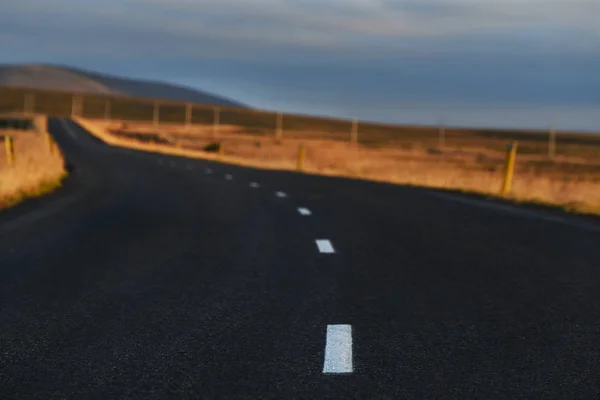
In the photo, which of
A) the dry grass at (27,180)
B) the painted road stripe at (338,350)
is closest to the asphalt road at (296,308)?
the painted road stripe at (338,350)

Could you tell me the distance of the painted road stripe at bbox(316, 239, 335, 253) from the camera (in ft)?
36.6

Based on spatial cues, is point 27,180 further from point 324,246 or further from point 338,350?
point 338,350

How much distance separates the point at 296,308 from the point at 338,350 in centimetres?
146

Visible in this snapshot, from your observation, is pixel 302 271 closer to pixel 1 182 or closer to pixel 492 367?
pixel 492 367

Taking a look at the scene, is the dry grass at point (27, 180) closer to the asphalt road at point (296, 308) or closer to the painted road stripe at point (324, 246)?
the asphalt road at point (296, 308)

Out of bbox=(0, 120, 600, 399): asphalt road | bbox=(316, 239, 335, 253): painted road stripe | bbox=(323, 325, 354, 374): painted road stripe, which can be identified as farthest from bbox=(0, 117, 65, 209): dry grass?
bbox=(323, 325, 354, 374): painted road stripe

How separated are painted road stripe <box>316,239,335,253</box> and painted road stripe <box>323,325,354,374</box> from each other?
4386mm

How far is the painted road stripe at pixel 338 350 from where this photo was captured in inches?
219

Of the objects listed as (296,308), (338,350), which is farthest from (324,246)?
(338,350)

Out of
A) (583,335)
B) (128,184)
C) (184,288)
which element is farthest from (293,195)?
(583,335)

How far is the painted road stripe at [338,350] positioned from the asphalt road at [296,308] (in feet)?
0.06

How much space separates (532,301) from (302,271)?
2.50 metres

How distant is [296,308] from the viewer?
7.45m

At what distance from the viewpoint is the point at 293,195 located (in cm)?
2128
